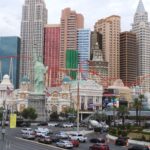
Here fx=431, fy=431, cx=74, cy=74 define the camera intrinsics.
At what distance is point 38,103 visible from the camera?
168750 mm

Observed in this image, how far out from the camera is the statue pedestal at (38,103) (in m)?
166

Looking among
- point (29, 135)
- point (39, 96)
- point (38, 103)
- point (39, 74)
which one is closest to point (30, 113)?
point (39, 96)

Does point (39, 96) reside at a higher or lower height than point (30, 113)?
higher

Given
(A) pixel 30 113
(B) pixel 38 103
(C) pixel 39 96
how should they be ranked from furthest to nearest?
(B) pixel 38 103
(C) pixel 39 96
(A) pixel 30 113

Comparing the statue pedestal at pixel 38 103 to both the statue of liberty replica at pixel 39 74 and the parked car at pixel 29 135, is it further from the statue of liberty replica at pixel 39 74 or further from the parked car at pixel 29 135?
the parked car at pixel 29 135

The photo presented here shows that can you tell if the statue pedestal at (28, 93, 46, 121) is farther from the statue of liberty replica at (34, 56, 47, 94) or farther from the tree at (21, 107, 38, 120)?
the tree at (21, 107, 38, 120)

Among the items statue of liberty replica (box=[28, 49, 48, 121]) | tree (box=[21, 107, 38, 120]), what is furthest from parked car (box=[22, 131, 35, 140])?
statue of liberty replica (box=[28, 49, 48, 121])

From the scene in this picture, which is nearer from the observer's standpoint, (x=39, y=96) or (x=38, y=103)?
(x=39, y=96)

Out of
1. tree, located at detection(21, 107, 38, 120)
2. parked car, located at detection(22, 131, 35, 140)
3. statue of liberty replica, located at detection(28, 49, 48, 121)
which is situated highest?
statue of liberty replica, located at detection(28, 49, 48, 121)

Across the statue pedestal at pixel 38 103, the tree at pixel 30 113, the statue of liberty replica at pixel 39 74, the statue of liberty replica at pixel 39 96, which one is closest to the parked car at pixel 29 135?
the tree at pixel 30 113

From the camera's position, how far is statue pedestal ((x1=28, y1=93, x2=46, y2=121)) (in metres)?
166

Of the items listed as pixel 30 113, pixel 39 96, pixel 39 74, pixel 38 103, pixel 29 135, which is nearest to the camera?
pixel 29 135

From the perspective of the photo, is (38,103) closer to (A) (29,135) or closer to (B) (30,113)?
(B) (30,113)

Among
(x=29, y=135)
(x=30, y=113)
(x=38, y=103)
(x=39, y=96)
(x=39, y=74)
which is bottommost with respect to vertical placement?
(x=29, y=135)
